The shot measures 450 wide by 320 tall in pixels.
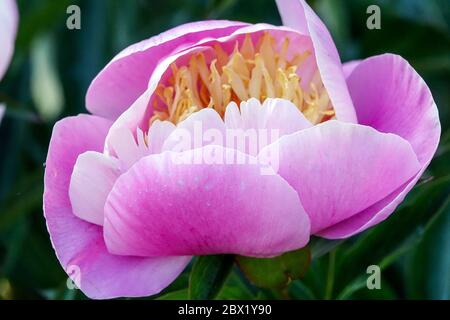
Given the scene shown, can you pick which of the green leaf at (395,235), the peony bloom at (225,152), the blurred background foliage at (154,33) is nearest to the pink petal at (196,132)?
the peony bloom at (225,152)

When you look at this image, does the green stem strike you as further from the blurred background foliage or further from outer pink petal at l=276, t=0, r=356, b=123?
outer pink petal at l=276, t=0, r=356, b=123

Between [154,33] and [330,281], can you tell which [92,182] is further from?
[154,33]

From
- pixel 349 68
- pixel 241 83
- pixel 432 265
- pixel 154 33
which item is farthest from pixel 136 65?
pixel 154 33

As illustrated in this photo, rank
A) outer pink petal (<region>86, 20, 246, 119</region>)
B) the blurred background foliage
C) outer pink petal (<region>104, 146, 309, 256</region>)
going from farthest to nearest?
the blurred background foliage → outer pink petal (<region>86, 20, 246, 119</region>) → outer pink petal (<region>104, 146, 309, 256</region>)

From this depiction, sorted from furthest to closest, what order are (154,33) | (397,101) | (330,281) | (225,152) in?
(154,33) → (330,281) → (397,101) → (225,152)

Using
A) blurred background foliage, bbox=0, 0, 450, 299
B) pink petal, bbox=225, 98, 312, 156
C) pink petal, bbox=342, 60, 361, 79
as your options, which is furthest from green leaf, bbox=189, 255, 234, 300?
pink petal, bbox=342, 60, 361, 79
